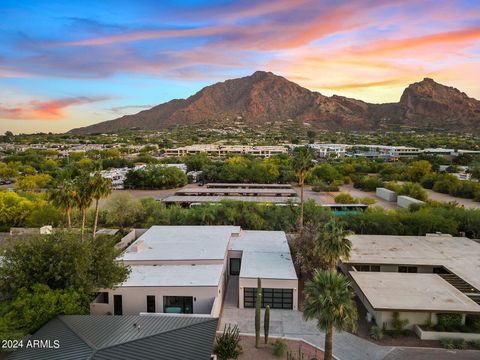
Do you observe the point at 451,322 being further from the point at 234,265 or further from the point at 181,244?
the point at 181,244

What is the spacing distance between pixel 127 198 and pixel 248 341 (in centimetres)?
2953

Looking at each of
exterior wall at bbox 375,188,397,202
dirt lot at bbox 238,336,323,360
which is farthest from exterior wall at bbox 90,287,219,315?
exterior wall at bbox 375,188,397,202

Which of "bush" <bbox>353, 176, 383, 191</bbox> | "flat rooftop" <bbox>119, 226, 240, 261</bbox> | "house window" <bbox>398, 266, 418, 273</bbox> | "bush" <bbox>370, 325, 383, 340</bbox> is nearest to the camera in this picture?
"bush" <bbox>370, 325, 383, 340</bbox>

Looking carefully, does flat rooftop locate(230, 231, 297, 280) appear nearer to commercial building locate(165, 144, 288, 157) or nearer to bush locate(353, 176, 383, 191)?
bush locate(353, 176, 383, 191)

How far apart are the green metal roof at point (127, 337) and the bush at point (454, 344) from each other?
12520mm

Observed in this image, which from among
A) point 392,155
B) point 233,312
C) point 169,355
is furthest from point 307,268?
point 392,155

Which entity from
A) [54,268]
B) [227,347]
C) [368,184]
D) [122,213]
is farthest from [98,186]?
[368,184]

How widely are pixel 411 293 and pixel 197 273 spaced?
13.4 meters

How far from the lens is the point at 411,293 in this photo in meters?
23.5

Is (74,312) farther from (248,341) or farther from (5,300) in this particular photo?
(248,341)

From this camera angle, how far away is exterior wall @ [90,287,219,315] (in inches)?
915

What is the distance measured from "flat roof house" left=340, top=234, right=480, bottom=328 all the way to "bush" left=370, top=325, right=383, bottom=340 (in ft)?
3.07

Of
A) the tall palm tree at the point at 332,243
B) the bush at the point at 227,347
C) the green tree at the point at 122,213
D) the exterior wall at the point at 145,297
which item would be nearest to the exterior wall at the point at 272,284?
the exterior wall at the point at 145,297

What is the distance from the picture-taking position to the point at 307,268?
2820cm
